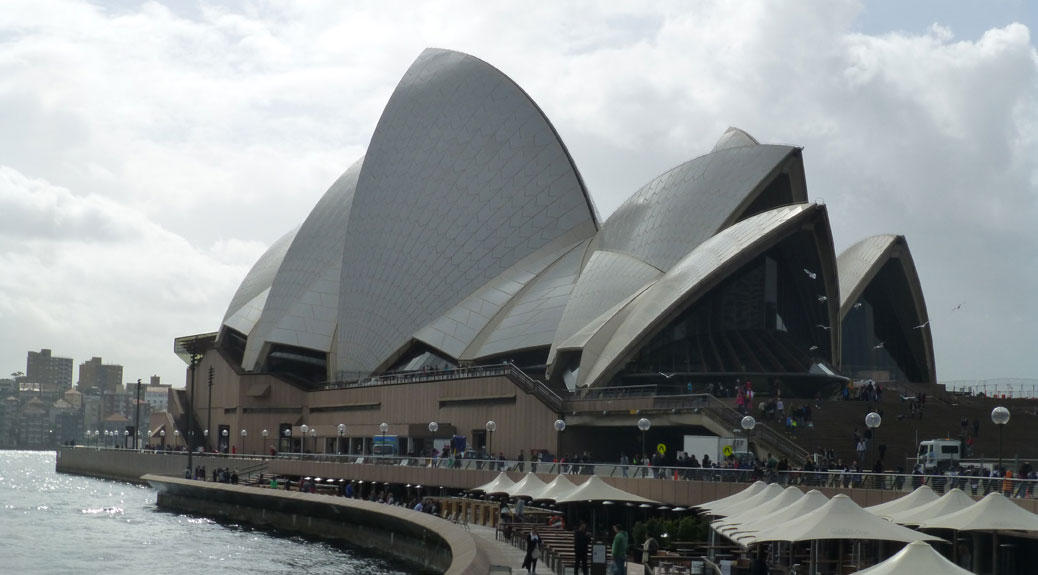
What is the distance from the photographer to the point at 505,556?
21531mm

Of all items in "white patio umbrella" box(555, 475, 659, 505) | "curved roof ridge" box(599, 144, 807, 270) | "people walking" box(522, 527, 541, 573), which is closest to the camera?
"people walking" box(522, 527, 541, 573)

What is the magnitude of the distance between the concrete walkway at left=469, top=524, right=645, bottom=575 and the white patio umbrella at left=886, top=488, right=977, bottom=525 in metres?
4.43

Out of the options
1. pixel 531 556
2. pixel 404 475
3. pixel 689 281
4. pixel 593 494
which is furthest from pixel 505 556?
pixel 689 281

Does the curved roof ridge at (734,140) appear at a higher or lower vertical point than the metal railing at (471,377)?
higher

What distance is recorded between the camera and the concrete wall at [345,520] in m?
23.4

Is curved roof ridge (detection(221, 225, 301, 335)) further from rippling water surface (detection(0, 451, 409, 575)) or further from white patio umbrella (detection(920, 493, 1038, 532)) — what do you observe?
white patio umbrella (detection(920, 493, 1038, 532))

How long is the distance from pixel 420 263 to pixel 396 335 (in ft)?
10.9

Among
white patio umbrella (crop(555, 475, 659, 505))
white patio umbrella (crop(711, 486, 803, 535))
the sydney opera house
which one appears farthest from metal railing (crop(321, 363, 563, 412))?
white patio umbrella (crop(711, 486, 803, 535))

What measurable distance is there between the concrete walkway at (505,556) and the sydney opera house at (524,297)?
11.1m

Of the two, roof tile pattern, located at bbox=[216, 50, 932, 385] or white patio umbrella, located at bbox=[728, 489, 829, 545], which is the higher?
roof tile pattern, located at bbox=[216, 50, 932, 385]

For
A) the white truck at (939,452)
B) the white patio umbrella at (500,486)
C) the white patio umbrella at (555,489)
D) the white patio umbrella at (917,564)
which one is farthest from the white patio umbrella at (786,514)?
the white truck at (939,452)

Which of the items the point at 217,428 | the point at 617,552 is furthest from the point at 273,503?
the point at 217,428

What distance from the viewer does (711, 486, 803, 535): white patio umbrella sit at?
17422 mm

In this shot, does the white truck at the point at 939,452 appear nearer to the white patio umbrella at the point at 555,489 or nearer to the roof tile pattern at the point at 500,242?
the white patio umbrella at the point at 555,489
